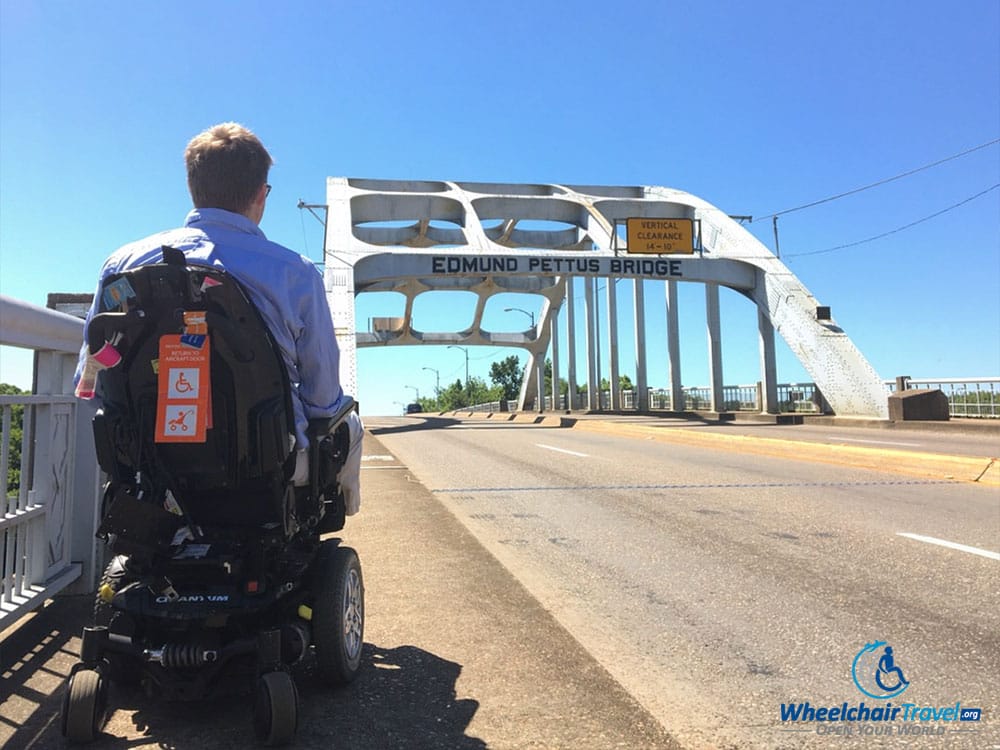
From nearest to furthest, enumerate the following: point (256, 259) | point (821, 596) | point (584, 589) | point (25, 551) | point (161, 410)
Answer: point (161, 410) → point (256, 259) → point (25, 551) → point (821, 596) → point (584, 589)

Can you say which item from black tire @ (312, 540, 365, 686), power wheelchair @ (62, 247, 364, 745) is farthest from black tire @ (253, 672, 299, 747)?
black tire @ (312, 540, 365, 686)

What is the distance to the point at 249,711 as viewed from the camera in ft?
7.54

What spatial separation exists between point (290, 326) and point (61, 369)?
5.95 feet

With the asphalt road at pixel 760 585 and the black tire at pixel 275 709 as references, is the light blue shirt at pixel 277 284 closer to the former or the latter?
the black tire at pixel 275 709

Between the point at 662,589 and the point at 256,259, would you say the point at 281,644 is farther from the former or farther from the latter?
the point at 662,589

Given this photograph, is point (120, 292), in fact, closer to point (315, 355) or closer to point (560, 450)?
point (315, 355)

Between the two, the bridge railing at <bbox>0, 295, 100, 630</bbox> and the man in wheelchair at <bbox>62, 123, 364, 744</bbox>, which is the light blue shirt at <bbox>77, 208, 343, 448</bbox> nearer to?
the man in wheelchair at <bbox>62, 123, 364, 744</bbox>

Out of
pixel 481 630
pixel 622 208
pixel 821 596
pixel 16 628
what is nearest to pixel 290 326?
pixel 481 630

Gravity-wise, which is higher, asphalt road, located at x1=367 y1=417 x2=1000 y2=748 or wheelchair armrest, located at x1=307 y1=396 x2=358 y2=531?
wheelchair armrest, located at x1=307 y1=396 x2=358 y2=531

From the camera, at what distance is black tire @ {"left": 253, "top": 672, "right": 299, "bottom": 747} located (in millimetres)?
1975

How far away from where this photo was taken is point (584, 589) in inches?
163

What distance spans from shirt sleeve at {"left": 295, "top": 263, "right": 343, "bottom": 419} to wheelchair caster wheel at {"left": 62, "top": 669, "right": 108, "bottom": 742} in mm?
1000

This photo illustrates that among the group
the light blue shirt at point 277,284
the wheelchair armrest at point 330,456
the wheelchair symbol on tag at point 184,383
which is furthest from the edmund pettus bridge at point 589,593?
the wheelchair symbol on tag at point 184,383

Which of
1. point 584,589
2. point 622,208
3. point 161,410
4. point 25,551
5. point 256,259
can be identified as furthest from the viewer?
point 622,208
